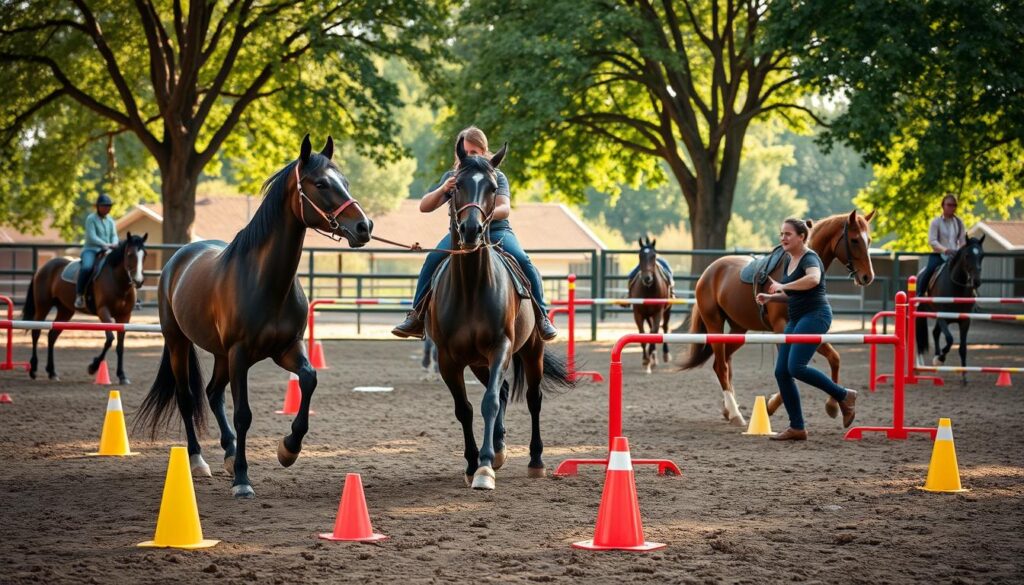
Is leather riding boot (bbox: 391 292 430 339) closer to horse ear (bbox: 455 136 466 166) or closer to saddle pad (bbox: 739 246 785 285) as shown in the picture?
horse ear (bbox: 455 136 466 166)

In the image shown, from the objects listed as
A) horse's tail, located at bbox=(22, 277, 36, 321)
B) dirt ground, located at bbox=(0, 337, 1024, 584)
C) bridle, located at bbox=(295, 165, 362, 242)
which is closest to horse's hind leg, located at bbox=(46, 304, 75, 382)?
horse's tail, located at bbox=(22, 277, 36, 321)

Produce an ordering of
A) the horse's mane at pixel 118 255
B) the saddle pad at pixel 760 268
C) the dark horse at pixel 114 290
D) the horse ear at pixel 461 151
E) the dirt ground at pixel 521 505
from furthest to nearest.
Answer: the horse's mane at pixel 118 255, the dark horse at pixel 114 290, the saddle pad at pixel 760 268, the horse ear at pixel 461 151, the dirt ground at pixel 521 505

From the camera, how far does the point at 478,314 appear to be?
8.14 m

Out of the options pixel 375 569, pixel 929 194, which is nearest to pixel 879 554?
pixel 375 569

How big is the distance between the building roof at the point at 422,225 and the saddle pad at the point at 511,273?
162 feet

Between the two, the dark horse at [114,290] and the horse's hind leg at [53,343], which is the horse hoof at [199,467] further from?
the horse's hind leg at [53,343]

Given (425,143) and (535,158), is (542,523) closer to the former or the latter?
(535,158)

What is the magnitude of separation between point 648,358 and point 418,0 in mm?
12228

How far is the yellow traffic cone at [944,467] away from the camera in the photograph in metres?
8.08

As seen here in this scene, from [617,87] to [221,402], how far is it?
2361 cm

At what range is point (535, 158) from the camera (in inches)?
1107

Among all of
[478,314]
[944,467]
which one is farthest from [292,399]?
[944,467]

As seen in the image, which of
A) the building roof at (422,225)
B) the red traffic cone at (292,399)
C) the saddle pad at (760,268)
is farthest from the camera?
the building roof at (422,225)

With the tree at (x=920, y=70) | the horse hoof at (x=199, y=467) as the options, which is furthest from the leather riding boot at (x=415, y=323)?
the tree at (x=920, y=70)
